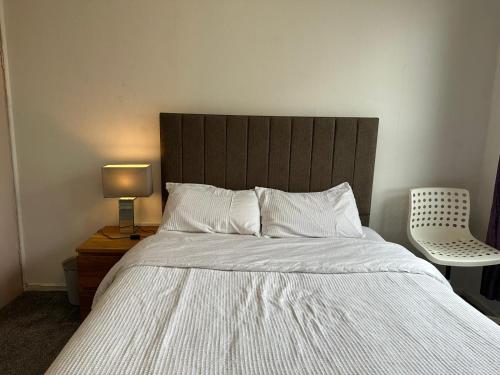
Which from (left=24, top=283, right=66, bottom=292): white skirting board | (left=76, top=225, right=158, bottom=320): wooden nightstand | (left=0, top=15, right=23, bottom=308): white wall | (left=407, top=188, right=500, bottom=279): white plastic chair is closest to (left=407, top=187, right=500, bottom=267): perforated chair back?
(left=407, top=188, right=500, bottom=279): white plastic chair

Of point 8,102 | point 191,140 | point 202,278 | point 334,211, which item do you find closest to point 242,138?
point 191,140

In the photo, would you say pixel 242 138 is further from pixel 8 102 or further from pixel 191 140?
pixel 8 102

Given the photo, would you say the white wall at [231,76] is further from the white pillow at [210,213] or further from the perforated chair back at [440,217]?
the white pillow at [210,213]

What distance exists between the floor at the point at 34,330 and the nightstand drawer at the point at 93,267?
328mm

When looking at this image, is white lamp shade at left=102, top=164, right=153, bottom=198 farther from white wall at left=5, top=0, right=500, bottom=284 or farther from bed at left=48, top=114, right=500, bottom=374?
bed at left=48, top=114, right=500, bottom=374

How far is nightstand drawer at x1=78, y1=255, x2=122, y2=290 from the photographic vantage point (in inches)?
87.4

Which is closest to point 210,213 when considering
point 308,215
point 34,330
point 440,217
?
point 308,215

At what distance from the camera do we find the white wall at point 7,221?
96.7 inches

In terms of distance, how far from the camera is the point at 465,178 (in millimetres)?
2691

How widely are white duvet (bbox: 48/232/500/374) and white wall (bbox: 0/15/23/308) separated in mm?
1266

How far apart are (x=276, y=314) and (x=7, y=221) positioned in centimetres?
224

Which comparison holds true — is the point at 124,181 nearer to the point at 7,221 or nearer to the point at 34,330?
the point at 7,221

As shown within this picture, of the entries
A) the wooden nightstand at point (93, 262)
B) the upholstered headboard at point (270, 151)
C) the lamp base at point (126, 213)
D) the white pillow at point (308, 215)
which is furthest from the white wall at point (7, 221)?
the white pillow at point (308, 215)

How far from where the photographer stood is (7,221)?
8.28 ft
